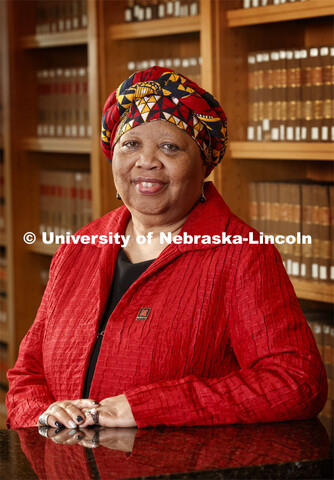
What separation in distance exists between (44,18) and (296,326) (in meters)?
3.06

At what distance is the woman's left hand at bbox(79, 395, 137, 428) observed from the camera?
152cm

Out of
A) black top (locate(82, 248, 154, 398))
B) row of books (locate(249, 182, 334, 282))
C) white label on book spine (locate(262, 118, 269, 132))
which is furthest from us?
white label on book spine (locate(262, 118, 269, 132))

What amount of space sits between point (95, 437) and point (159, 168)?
2.20 ft

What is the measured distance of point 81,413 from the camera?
1535 millimetres

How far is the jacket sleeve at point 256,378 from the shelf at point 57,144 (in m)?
2.27

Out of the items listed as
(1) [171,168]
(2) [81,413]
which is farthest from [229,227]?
(2) [81,413]

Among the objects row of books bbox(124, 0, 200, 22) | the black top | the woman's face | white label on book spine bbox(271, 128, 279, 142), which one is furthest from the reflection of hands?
row of books bbox(124, 0, 200, 22)

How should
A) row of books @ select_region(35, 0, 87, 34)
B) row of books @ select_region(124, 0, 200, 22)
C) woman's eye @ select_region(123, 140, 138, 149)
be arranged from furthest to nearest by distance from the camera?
row of books @ select_region(35, 0, 87, 34) → row of books @ select_region(124, 0, 200, 22) → woman's eye @ select_region(123, 140, 138, 149)

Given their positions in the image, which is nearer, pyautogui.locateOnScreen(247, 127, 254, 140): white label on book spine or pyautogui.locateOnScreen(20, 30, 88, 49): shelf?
pyautogui.locateOnScreen(247, 127, 254, 140): white label on book spine

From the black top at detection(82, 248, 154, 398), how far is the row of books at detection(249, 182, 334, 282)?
4.30 ft

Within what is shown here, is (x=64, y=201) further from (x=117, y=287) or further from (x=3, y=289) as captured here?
(x=117, y=287)

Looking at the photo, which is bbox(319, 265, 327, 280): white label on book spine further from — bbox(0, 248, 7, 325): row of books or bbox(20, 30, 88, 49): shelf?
bbox(0, 248, 7, 325): row of books

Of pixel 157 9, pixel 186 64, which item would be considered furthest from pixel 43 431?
→ pixel 157 9

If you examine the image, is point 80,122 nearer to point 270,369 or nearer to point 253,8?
point 253,8
